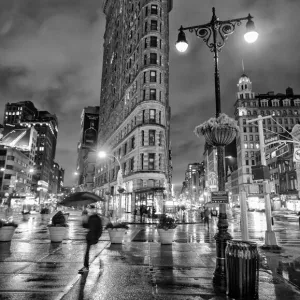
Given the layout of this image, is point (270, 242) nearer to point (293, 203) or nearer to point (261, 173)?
point (261, 173)

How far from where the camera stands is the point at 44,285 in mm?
6715

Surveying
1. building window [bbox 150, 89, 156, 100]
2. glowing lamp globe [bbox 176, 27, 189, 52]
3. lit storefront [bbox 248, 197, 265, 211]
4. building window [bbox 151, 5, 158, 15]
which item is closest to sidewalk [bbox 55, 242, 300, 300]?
glowing lamp globe [bbox 176, 27, 189, 52]

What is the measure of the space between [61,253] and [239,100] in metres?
117

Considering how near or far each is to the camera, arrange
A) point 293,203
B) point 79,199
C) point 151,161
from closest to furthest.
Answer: point 79,199 < point 151,161 < point 293,203

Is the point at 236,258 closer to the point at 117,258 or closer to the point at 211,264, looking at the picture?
the point at 211,264

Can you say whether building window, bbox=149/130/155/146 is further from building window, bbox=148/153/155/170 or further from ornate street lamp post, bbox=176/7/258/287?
ornate street lamp post, bbox=176/7/258/287

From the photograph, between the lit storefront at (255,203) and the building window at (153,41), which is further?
the lit storefront at (255,203)

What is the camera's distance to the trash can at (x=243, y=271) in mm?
5590

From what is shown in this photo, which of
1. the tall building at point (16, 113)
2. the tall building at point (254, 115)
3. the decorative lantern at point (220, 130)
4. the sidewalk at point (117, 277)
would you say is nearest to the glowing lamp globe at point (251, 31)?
the decorative lantern at point (220, 130)

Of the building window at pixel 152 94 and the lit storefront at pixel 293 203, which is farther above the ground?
the building window at pixel 152 94

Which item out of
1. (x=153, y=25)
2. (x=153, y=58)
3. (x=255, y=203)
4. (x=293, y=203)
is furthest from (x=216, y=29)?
(x=255, y=203)

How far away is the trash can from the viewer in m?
5.59

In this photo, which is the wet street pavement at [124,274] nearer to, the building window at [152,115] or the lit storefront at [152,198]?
the lit storefront at [152,198]

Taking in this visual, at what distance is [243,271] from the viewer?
18.4 ft
